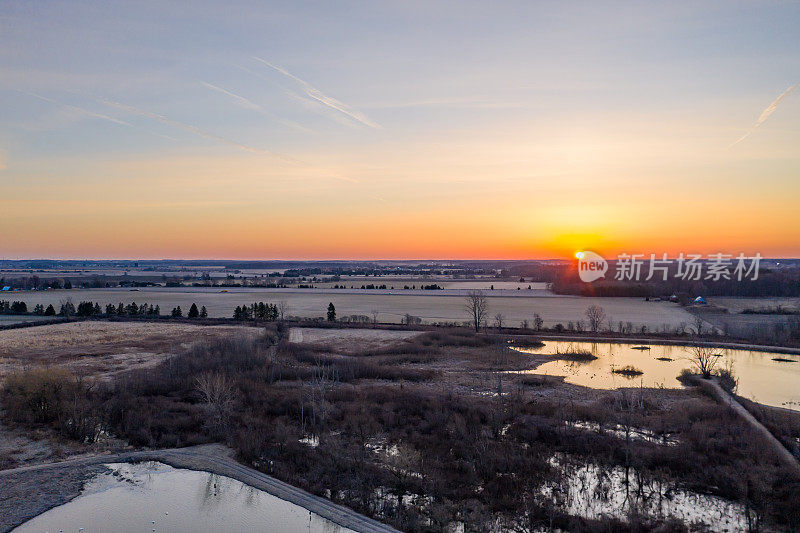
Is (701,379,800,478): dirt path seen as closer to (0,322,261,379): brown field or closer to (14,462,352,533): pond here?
(14,462,352,533): pond

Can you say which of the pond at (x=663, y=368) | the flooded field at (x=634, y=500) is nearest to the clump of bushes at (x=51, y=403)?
the flooded field at (x=634, y=500)

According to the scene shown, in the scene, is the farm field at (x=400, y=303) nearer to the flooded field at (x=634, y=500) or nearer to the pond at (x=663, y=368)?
the pond at (x=663, y=368)

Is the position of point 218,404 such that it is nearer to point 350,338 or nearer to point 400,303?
point 350,338

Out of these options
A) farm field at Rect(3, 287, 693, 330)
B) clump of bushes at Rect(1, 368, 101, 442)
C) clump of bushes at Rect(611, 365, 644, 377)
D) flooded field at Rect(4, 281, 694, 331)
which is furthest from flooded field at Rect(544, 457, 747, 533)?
farm field at Rect(3, 287, 693, 330)

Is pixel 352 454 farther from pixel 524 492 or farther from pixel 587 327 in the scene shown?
pixel 587 327

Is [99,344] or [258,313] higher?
[258,313]

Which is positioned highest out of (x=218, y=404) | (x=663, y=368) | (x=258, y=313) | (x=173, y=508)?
(x=218, y=404)

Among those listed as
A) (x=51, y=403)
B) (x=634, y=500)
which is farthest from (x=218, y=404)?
(x=634, y=500)
